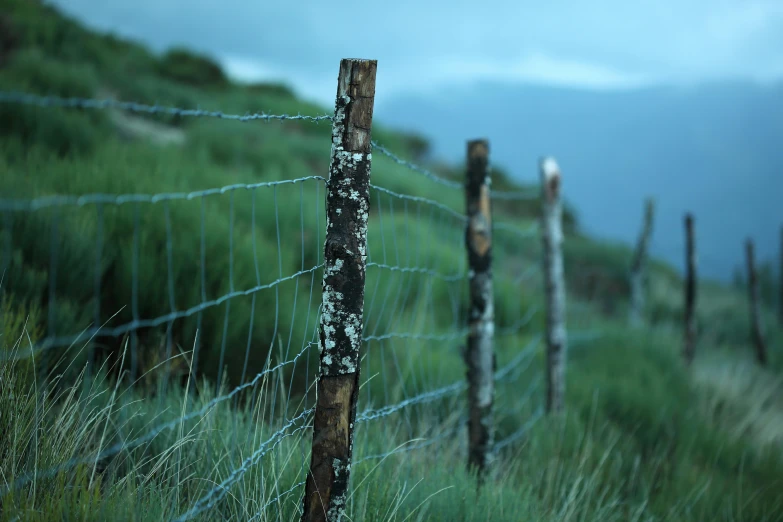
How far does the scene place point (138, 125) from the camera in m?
10.1

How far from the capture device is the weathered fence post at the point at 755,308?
315 inches

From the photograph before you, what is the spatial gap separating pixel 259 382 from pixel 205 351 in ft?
1.10

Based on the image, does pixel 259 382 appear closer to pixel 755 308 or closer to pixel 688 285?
pixel 688 285

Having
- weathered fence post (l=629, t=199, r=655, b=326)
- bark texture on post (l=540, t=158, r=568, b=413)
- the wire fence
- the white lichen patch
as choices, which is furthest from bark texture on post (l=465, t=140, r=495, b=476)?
weathered fence post (l=629, t=199, r=655, b=326)

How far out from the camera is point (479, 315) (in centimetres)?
297

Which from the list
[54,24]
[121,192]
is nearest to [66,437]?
[121,192]

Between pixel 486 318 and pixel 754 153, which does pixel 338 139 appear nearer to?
pixel 486 318

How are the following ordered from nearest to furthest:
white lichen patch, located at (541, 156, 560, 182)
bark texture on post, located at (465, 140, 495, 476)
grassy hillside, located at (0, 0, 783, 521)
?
grassy hillside, located at (0, 0, 783, 521) → bark texture on post, located at (465, 140, 495, 476) → white lichen patch, located at (541, 156, 560, 182)

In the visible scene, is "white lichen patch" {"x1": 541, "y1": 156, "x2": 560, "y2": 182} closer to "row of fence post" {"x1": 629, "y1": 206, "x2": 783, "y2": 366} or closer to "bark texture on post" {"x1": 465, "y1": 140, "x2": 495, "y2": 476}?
"bark texture on post" {"x1": 465, "y1": 140, "x2": 495, "y2": 476}

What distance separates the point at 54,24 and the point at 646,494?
1289 cm

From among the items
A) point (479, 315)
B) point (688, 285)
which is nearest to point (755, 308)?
point (688, 285)

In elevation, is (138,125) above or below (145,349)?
above

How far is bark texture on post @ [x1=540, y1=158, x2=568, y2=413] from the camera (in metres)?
3.99

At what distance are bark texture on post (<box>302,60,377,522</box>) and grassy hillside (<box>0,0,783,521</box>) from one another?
120 mm
